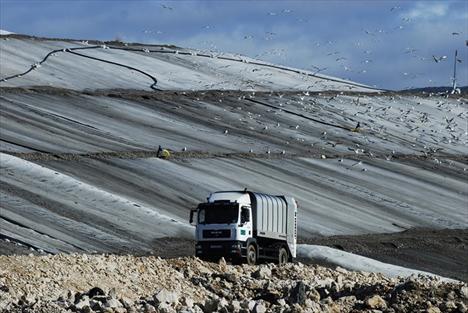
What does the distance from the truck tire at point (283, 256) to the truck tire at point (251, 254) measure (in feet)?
3.50

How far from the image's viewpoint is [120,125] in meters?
60.8

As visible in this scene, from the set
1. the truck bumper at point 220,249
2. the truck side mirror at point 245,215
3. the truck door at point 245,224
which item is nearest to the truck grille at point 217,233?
the truck bumper at point 220,249

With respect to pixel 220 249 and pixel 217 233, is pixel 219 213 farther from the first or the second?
pixel 220 249

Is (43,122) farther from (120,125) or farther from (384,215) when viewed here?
(384,215)

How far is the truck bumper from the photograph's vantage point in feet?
123

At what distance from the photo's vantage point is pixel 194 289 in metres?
27.9

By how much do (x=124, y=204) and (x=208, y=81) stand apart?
1206 inches

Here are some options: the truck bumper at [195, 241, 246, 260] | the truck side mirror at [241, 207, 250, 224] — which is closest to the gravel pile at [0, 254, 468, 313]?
the truck bumper at [195, 241, 246, 260]

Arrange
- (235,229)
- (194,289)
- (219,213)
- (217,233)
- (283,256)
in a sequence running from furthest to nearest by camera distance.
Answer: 1. (283,256)
2. (219,213)
3. (217,233)
4. (235,229)
5. (194,289)

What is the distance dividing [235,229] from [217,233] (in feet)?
2.20

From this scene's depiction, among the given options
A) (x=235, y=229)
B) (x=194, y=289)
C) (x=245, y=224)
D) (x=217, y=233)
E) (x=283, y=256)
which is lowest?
(x=283, y=256)

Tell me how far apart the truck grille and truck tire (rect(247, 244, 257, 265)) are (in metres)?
0.82

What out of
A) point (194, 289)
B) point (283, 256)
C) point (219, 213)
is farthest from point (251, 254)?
point (194, 289)

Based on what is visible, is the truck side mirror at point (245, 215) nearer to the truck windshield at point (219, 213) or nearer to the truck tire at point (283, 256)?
the truck windshield at point (219, 213)
